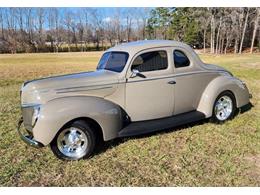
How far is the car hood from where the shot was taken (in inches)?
183

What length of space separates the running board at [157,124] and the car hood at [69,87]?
72 cm

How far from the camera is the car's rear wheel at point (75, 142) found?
4.52 meters

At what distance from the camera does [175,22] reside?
5209 cm

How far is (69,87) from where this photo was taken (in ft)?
15.6

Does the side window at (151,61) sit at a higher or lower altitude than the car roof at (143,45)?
lower

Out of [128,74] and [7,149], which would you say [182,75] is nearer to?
[128,74]

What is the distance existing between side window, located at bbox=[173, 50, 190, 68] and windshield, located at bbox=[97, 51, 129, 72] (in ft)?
3.20

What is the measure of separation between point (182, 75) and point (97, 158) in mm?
2265

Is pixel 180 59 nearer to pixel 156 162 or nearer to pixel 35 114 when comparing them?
pixel 156 162

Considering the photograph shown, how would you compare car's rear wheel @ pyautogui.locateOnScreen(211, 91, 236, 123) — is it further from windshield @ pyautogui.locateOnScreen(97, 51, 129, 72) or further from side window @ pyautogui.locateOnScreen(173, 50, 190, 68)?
windshield @ pyautogui.locateOnScreen(97, 51, 129, 72)

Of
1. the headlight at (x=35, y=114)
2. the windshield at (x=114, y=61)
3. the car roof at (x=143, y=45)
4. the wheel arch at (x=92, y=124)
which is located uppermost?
the car roof at (x=143, y=45)

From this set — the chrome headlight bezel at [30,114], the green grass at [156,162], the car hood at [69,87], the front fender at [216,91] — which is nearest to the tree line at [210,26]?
the front fender at [216,91]

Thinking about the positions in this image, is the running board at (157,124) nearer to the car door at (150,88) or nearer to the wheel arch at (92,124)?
the car door at (150,88)
